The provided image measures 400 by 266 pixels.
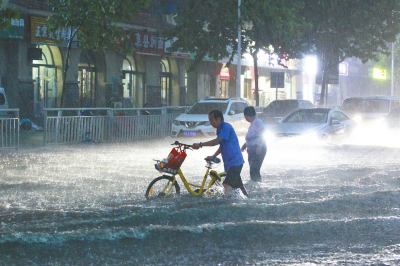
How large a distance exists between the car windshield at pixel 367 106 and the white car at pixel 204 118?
19.7 feet

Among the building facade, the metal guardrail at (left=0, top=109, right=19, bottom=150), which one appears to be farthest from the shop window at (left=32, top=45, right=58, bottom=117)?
the metal guardrail at (left=0, top=109, right=19, bottom=150)

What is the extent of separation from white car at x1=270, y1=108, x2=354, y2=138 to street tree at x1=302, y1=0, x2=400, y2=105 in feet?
44.5

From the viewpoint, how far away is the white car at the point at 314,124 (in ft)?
69.5

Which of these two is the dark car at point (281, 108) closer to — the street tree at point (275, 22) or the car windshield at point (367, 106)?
the car windshield at point (367, 106)

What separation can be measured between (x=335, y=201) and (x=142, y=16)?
26.5 m

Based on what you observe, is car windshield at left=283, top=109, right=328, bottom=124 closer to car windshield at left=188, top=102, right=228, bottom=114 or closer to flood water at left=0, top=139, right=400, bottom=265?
car windshield at left=188, top=102, right=228, bottom=114

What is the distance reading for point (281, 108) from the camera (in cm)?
2916

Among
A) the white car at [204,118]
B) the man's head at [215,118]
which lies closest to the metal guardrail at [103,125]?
the white car at [204,118]

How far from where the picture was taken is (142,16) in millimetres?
36938

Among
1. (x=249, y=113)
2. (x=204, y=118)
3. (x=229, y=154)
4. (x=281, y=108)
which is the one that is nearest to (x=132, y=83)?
(x=281, y=108)

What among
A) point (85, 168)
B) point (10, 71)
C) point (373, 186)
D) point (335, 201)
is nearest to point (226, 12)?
point (10, 71)

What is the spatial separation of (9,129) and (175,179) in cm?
1008

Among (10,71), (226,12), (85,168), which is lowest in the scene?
(85,168)

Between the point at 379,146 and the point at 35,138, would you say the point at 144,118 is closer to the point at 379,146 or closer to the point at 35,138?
the point at 35,138
